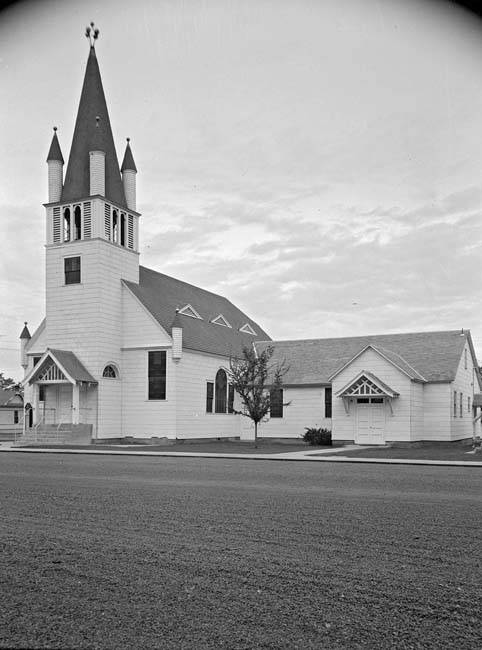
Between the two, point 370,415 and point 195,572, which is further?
point 370,415

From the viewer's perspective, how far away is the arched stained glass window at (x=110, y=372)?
4096 cm

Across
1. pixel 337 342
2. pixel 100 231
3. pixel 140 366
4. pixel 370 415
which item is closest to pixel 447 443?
pixel 370 415

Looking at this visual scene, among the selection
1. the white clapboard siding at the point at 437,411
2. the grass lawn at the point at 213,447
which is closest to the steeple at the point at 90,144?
the grass lawn at the point at 213,447

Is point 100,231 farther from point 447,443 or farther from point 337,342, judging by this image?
point 447,443

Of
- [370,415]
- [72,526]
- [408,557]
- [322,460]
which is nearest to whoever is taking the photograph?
[408,557]

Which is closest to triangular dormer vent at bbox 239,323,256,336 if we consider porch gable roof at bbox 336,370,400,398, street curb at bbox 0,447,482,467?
porch gable roof at bbox 336,370,400,398

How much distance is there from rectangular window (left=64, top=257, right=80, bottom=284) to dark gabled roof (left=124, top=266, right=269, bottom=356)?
286cm

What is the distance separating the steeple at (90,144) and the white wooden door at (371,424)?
17.7 m

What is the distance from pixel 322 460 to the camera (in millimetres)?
26484

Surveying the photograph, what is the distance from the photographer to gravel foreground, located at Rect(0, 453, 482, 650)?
6.32 meters

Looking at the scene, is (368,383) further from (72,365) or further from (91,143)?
(91,143)

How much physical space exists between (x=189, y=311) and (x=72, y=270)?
896cm

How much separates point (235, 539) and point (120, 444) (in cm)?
3112

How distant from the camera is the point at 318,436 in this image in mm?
39531
